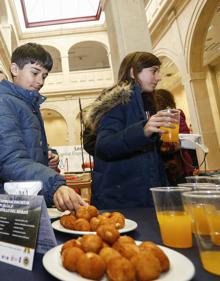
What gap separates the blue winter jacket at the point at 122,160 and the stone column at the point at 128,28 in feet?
6.45

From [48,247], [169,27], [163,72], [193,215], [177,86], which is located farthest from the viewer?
[177,86]

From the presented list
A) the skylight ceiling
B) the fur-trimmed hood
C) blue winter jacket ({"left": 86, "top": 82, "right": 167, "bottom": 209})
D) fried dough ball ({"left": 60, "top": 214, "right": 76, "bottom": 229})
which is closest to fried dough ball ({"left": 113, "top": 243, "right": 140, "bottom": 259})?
fried dough ball ({"left": 60, "top": 214, "right": 76, "bottom": 229})

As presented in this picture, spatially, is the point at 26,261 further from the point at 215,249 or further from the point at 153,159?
the point at 153,159

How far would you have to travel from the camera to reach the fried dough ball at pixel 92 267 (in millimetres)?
518

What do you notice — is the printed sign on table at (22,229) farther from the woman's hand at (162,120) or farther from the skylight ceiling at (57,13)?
the skylight ceiling at (57,13)

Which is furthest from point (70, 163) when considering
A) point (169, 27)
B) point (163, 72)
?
point (163, 72)

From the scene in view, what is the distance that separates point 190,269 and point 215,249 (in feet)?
0.25

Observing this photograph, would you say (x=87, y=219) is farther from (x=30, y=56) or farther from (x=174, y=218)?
(x=30, y=56)

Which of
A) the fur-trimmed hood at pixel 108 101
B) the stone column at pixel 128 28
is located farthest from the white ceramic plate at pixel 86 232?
the stone column at pixel 128 28

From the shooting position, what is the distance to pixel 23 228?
2.34ft

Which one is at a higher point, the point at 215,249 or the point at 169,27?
the point at 169,27

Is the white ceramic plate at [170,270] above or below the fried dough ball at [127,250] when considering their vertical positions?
below

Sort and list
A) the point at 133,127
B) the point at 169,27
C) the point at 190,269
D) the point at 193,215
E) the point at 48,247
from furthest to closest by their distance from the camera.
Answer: the point at 169,27 < the point at 133,127 < the point at 48,247 < the point at 193,215 < the point at 190,269

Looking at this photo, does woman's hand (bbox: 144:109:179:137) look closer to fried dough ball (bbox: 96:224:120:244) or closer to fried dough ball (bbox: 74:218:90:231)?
fried dough ball (bbox: 74:218:90:231)
